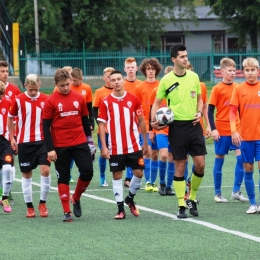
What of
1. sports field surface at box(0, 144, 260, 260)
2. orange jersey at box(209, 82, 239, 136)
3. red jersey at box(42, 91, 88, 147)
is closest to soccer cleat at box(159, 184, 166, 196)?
sports field surface at box(0, 144, 260, 260)

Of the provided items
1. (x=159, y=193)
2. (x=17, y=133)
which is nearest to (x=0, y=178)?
(x=17, y=133)

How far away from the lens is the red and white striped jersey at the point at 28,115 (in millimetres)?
11547

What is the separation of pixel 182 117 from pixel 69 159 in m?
1.46

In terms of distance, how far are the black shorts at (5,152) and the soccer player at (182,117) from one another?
2.37 meters

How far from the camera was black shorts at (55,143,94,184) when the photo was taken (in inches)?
428

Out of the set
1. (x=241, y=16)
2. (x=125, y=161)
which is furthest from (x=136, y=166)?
(x=241, y=16)

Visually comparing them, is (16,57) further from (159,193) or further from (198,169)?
(198,169)

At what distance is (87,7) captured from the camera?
55406 millimetres

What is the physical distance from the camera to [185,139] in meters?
10.8

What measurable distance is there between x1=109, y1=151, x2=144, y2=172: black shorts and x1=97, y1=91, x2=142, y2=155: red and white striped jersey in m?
0.05

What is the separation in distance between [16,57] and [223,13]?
21.0m

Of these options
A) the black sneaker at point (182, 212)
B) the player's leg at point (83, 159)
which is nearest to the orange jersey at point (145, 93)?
the player's leg at point (83, 159)

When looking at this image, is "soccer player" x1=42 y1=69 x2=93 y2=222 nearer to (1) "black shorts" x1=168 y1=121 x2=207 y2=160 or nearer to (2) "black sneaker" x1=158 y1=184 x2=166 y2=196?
(1) "black shorts" x1=168 y1=121 x2=207 y2=160

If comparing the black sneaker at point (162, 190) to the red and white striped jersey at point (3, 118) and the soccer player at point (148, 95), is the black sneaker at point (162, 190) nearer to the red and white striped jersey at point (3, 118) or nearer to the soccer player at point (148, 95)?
the soccer player at point (148, 95)
